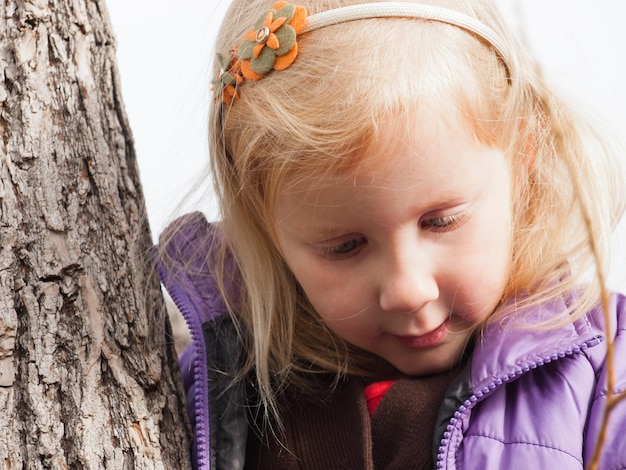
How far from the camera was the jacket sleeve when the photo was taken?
1304 mm

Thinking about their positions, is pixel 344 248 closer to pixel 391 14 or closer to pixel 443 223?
pixel 443 223

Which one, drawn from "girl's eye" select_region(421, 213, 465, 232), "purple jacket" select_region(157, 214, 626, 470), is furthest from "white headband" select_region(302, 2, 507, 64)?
"purple jacket" select_region(157, 214, 626, 470)

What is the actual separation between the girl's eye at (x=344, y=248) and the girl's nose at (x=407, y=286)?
0.07 meters

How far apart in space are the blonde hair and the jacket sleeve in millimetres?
74

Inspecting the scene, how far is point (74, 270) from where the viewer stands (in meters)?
1.37

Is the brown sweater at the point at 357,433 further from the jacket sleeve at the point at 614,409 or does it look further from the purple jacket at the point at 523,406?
the jacket sleeve at the point at 614,409

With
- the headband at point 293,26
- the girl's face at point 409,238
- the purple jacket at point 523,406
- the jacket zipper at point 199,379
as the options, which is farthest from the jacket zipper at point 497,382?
the headband at point 293,26

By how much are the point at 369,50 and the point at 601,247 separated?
0.61m

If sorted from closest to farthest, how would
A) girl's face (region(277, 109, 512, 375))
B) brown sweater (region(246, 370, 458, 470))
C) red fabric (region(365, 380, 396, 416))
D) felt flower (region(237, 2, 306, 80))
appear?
1. girl's face (region(277, 109, 512, 375))
2. felt flower (region(237, 2, 306, 80))
3. brown sweater (region(246, 370, 458, 470))
4. red fabric (region(365, 380, 396, 416))

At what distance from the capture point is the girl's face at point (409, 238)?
1263 mm

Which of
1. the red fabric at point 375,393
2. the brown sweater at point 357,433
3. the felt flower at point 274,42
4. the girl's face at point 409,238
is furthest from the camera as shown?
the red fabric at point 375,393

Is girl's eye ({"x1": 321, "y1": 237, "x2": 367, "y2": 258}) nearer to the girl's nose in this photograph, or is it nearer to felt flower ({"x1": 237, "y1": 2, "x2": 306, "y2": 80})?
the girl's nose

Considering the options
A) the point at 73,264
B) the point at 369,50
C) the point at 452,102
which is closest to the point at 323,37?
the point at 369,50

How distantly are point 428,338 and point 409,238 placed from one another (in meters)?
0.26
